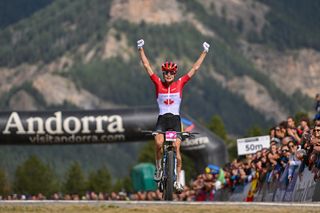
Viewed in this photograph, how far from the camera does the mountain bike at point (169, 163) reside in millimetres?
21375

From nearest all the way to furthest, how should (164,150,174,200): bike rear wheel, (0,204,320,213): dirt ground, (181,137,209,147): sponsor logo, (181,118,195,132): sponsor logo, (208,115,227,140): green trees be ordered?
(0,204,320,213): dirt ground
(164,150,174,200): bike rear wheel
(181,118,195,132): sponsor logo
(181,137,209,147): sponsor logo
(208,115,227,140): green trees

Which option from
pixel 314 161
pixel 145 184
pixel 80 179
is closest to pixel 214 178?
pixel 314 161

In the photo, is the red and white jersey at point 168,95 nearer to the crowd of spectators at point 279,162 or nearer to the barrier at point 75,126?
the crowd of spectators at point 279,162

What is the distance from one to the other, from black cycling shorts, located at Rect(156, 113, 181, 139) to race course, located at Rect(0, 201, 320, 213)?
8.63ft

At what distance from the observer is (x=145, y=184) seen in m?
88.4

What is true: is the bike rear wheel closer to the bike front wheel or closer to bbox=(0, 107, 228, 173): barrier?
the bike front wheel

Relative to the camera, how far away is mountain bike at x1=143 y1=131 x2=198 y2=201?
21.4 metres

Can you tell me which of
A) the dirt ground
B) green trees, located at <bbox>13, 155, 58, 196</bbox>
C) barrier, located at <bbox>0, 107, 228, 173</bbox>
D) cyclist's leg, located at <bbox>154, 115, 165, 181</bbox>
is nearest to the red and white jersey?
cyclist's leg, located at <bbox>154, 115, 165, 181</bbox>

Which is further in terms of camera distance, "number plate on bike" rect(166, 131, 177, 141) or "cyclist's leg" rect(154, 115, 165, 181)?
"cyclist's leg" rect(154, 115, 165, 181)

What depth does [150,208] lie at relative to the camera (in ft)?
58.7

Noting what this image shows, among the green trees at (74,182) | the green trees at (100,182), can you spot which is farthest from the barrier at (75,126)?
the green trees at (74,182)

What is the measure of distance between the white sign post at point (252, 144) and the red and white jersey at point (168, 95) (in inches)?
475

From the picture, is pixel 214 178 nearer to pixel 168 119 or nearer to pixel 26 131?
pixel 26 131

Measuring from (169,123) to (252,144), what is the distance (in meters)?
13.3
